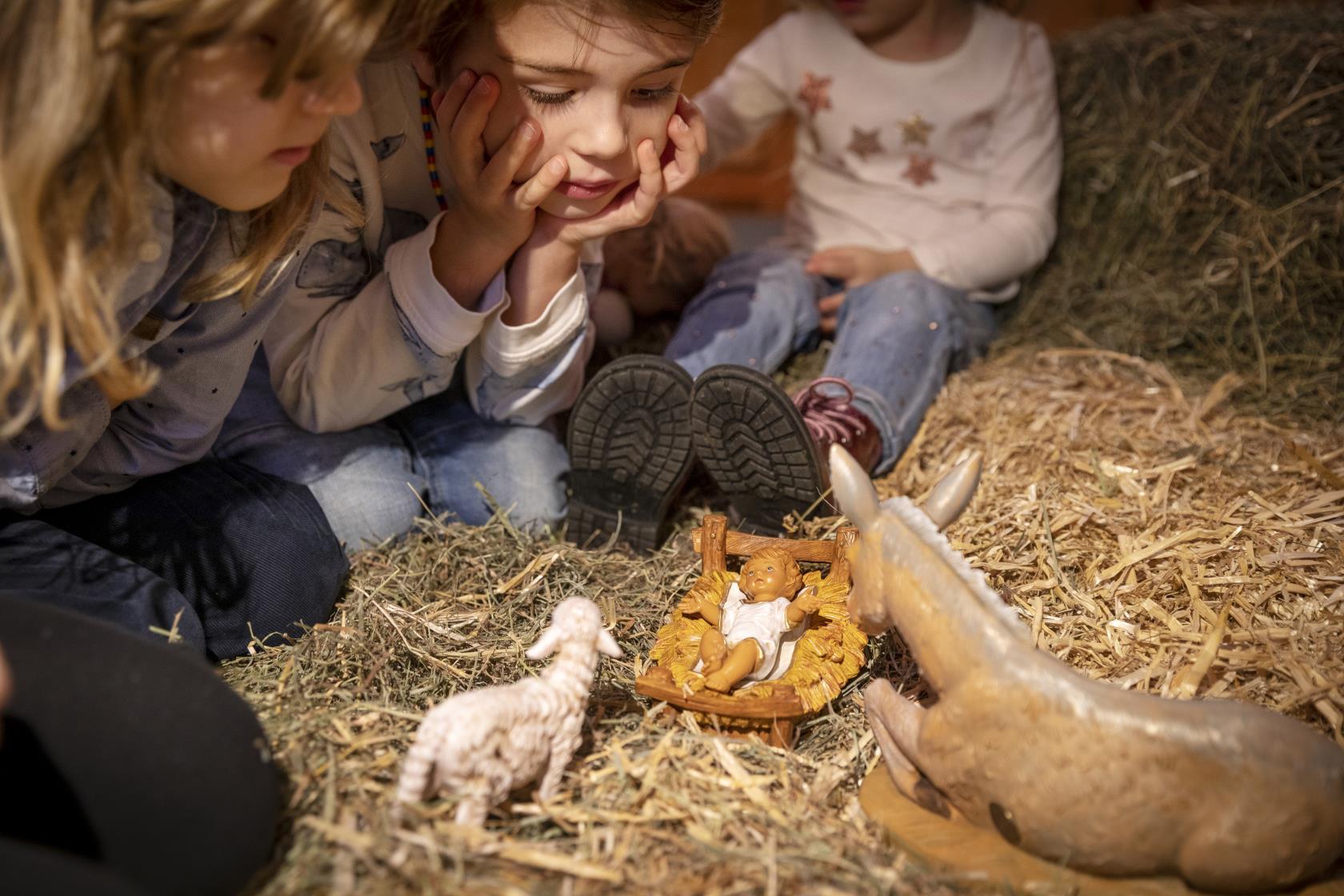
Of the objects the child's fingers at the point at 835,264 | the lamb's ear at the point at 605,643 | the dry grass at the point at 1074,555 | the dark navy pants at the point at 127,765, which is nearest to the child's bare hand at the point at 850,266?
the child's fingers at the point at 835,264

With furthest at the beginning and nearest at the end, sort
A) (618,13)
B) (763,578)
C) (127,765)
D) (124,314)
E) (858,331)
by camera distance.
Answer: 1. (858,331)
2. (618,13)
3. (763,578)
4. (124,314)
5. (127,765)

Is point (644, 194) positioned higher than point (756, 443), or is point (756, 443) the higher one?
point (644, 194)

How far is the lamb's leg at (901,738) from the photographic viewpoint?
1.17 metres

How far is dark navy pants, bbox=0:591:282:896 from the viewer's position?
0.99 meters

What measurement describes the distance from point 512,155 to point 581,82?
15cm

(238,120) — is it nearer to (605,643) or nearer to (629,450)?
(605,643)

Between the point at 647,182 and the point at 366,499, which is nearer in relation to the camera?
the point at 647,182

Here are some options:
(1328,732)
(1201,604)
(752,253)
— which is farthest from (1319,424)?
(752,253)

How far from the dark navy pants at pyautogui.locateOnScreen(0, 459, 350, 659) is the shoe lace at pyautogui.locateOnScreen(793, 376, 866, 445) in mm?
820

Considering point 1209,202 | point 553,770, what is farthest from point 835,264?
point 553,770

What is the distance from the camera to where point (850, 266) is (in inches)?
94.8

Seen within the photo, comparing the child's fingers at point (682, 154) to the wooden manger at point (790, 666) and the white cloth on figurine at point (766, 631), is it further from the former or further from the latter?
the white cloth on figurine at point (766, 631)

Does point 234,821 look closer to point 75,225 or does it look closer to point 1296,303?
point 75,225


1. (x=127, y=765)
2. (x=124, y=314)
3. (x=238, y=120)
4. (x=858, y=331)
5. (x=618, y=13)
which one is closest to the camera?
(x=127, y=765)
